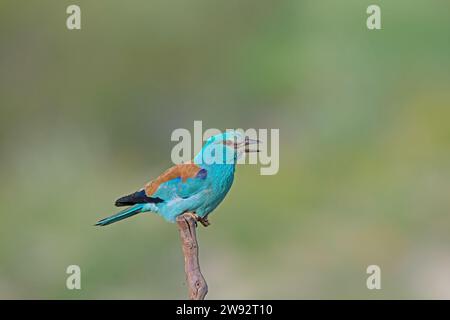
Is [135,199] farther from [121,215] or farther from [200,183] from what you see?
[200,183]

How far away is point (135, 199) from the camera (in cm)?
573

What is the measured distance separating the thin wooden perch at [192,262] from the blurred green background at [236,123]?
17.0 feet

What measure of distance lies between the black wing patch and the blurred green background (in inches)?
187

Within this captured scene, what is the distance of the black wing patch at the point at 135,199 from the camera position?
568 cm

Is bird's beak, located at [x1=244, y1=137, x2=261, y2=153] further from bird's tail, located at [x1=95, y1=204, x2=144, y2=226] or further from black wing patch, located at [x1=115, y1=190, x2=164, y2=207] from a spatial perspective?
bird's tail, located at [x1=95, y1=204, x2=144, y2=226]

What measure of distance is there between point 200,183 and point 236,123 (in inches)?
281

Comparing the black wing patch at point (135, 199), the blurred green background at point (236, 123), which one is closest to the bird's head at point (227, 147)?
the black wing patch at point (135, 199)

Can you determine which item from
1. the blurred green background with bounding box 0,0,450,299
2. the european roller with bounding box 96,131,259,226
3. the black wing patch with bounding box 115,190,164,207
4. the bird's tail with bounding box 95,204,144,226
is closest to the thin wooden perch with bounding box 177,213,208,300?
the european roller with bounding box 96,131,259,226

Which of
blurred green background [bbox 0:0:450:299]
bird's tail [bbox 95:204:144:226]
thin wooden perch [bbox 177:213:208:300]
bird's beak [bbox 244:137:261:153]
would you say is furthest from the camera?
blurred green background [bbox 0:0:450:299]

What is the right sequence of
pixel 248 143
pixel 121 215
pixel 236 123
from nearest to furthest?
1. pixel 248 143
2. pixel 121 215
3. pixel 236 123

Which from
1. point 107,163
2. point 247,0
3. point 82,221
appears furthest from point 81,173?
point 247,0

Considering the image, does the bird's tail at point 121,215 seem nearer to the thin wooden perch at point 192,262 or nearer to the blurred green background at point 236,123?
the thin wooden perch at point 192,262

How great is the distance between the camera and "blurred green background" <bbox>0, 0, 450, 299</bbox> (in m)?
11.0

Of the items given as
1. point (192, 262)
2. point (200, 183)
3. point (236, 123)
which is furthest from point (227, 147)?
point (236, 123)
